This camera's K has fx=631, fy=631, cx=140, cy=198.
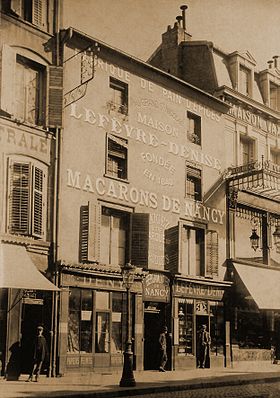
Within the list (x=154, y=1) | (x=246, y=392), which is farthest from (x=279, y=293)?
(x=154, y=1)

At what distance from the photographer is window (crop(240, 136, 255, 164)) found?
24.3 metres

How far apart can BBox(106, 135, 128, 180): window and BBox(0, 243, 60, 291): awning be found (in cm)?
454

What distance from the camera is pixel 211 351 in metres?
21.4

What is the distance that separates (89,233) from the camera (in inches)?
685

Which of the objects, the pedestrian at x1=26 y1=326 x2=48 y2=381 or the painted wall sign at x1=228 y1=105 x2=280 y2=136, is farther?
the painted wall sign at x1=228 y1=105 x2=280 y2=136

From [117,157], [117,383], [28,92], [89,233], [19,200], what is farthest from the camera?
[117,157]

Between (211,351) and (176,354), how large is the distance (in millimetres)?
1824

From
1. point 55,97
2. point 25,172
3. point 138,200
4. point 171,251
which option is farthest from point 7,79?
point 171,251

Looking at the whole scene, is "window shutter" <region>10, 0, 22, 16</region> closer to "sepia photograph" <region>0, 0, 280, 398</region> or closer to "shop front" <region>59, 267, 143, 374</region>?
"sepia photograph" <region>0, 0, 280, 398</region>

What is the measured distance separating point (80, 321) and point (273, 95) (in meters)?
13.8

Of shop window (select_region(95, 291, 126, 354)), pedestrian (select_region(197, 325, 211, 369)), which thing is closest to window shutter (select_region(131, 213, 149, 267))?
shop window (select_region(95, 291, 126, 354))

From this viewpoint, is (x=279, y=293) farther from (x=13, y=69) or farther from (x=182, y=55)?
(x=13, y=69)

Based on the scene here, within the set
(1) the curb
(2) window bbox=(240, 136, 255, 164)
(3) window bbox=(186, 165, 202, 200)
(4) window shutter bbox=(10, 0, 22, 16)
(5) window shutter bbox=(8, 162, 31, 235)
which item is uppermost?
(4) window shutter bbox=(10, 0, 22, 16)

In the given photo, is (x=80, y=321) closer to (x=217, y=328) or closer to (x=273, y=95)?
(x=217, y=328)
